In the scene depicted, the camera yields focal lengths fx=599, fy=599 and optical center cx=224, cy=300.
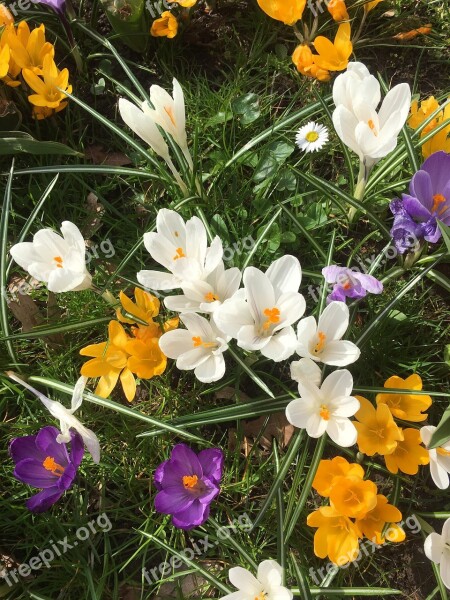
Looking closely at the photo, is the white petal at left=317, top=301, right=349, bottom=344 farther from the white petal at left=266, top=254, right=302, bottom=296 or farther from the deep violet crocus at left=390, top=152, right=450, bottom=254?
the deep violet crocus at left=390, top=152, right=450, bottom=254

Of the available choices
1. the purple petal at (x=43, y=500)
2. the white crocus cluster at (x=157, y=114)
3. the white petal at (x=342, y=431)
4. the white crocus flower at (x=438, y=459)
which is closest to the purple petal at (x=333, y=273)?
the white petal at (x=342, y=431)

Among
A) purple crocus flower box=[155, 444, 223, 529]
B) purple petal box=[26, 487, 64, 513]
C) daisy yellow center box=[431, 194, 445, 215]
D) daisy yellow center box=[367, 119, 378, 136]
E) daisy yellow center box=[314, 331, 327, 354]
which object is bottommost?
purple petal box=[26, 487, 64, 513]

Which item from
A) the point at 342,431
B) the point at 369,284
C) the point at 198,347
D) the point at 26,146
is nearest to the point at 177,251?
the point at 198,347

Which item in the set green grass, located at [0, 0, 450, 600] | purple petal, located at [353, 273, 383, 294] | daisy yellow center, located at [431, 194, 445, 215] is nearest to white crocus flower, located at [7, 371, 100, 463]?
green grass, located at [0, 0, 450, 600]

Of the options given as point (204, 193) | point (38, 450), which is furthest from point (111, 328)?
point (204, 193)

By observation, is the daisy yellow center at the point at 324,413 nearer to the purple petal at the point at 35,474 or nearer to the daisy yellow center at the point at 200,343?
the daisy yellow center at the point at 200,343

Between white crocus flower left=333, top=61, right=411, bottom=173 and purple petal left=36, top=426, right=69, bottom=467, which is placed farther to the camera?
purple petal left=36, top=426, right=69, bottom=467

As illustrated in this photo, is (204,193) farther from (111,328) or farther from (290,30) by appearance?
(290,30)
